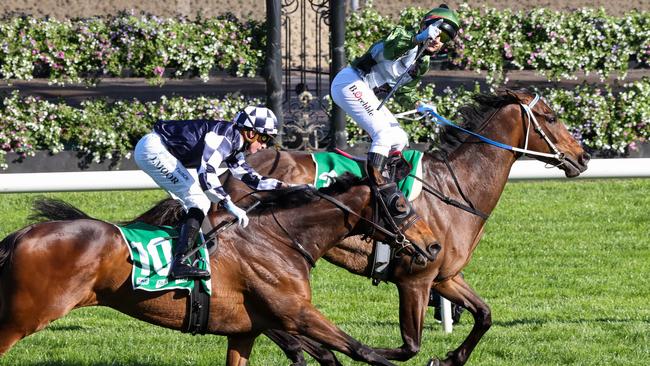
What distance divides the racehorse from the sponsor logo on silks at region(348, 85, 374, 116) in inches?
57.3

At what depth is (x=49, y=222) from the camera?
17.0 feet

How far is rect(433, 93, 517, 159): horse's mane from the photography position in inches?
269

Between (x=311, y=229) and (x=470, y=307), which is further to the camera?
(x=470, y=307)

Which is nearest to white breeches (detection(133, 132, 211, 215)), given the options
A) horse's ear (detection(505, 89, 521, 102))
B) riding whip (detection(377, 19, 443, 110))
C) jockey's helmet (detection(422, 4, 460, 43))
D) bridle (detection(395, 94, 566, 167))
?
riding whip (detection(377, 19, 443, 110))

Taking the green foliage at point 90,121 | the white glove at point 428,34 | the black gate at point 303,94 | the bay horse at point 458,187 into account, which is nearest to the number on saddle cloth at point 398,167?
the bay horse at point 458,187

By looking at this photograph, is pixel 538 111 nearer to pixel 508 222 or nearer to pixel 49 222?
pixel 49 222

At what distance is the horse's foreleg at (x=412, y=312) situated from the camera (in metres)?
6.12

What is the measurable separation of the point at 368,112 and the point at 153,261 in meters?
2.12

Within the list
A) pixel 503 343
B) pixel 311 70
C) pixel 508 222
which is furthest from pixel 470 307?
pixel 311 70

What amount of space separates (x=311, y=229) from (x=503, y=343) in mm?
1920

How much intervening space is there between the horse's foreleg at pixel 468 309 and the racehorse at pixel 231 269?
42.7 inches

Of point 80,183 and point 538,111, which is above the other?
point 538,111

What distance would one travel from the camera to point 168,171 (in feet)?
18.5

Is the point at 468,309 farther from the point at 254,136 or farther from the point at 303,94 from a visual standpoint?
the point at 303,94
